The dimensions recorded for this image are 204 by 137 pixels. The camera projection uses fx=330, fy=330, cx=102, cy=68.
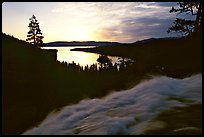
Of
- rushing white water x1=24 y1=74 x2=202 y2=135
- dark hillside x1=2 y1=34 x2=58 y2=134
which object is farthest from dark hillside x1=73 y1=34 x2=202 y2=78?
dark hillside x1=2 y1=34 x2=58 y2=134

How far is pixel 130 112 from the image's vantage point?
935 cm

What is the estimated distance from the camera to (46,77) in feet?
57.4

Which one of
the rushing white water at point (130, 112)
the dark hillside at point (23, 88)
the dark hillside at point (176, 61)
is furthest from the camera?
the dark hillside at point (176, 61)

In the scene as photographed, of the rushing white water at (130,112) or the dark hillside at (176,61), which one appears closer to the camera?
the rushing white water at (130,112)

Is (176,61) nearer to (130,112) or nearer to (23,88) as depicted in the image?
(23,88)

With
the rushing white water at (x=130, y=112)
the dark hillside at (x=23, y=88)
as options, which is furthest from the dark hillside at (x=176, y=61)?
the dark hillside at (x=23, y=88)

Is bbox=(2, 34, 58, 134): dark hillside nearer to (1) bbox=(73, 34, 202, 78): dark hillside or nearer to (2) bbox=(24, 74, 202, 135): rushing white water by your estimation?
(2) bbox=(24, 74, 202, 135): rushing white water

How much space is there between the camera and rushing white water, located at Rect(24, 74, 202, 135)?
26.1 feet

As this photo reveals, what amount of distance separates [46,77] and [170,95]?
8212 mm

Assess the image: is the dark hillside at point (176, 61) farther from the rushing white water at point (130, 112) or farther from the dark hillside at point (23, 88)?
the dark hillside at point (23, 88)

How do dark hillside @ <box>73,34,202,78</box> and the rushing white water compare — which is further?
dark hillside @ <box>73,34,202,78</box>

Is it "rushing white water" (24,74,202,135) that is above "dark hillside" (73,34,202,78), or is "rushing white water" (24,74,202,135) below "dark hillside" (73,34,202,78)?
below

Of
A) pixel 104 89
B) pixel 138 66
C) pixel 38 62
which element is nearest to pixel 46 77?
pixel 38 62

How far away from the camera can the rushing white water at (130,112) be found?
7961mm
